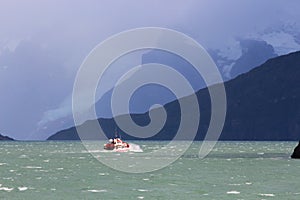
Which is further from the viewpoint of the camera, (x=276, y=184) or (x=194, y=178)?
(x=194, y=178)

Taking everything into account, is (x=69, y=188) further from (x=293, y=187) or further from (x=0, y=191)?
(x=293, y=187)

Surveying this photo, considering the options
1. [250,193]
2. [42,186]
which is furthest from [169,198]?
[42,186]

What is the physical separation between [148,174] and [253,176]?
14.2m

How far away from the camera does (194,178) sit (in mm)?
80875

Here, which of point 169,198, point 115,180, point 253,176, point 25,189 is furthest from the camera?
point 253,176

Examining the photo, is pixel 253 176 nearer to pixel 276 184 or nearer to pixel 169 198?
pixel 276 184

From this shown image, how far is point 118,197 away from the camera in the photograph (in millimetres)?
59469

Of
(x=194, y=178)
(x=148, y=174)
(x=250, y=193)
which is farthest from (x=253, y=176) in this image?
(x=250, y=193)

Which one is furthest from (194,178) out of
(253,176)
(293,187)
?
(293,187)

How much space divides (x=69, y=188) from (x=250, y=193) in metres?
18.8

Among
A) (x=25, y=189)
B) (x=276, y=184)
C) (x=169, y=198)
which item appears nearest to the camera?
(x=169, y=198)

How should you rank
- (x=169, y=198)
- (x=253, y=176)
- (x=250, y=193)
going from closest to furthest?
(x=169, y=198), (x=250, y=193), (x=253, y=176)

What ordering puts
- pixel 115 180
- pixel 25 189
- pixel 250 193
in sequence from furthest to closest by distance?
pixel 115 180
pixel 25 189
pixel 250 193

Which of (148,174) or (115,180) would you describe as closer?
(115,180)
